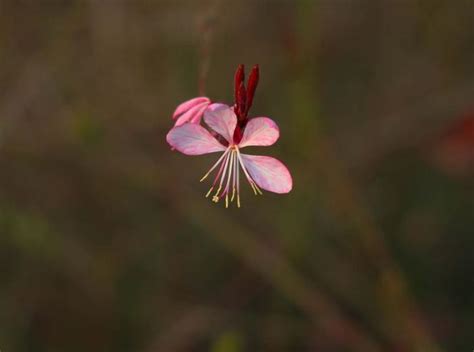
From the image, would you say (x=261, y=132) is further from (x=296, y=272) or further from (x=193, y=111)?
(x=296, y=272)

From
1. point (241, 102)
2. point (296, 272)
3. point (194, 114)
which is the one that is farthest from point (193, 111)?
point (296, 272)

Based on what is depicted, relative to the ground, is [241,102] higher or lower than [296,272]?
lower

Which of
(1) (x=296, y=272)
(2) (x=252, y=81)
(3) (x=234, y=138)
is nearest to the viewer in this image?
(2) (x=252, y=81)

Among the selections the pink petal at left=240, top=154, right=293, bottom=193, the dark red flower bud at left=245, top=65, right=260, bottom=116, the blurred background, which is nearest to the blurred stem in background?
the blurred background

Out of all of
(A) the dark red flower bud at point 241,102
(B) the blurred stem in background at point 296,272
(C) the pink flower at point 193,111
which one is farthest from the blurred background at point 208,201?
(A) the dark red flower bud at point 241,102

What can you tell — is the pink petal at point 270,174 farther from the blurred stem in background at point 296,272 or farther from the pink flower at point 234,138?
the blurred stem in background at point 296,272

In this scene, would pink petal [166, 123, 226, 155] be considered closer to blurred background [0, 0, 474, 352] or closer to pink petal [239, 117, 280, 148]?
pink petal [239, 117, 280, 148]

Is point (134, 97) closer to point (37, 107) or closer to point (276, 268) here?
point (37, 107)
